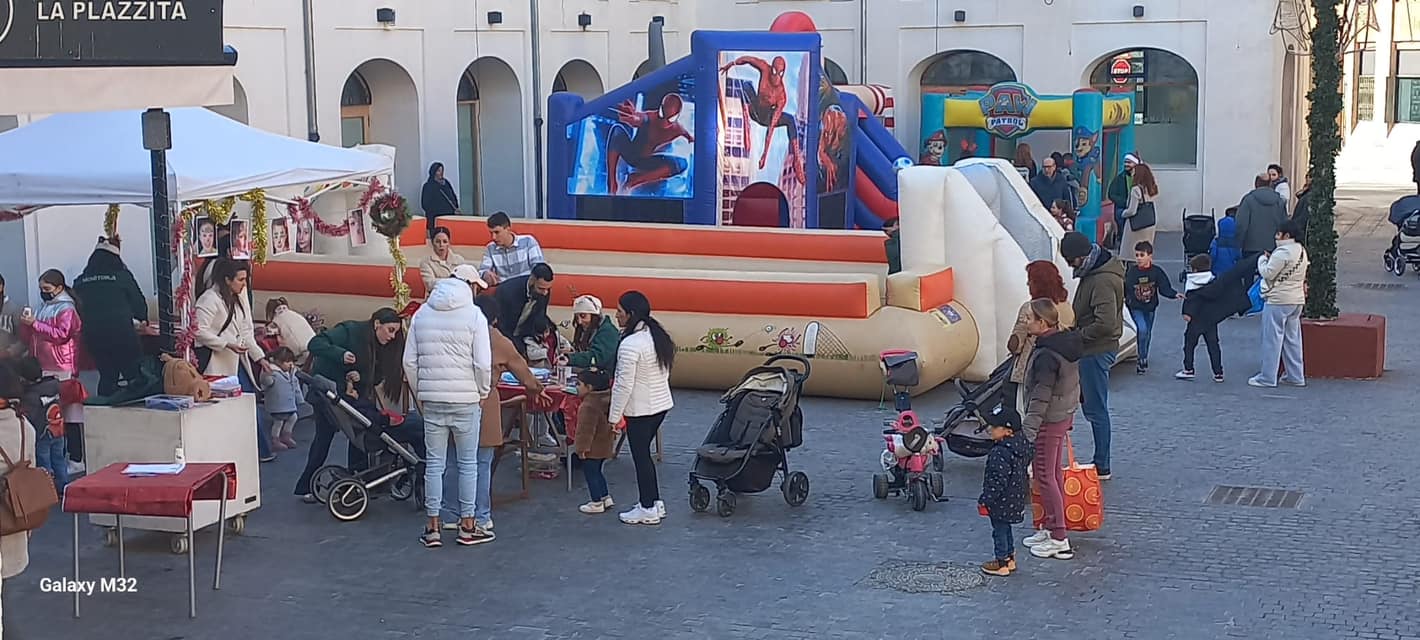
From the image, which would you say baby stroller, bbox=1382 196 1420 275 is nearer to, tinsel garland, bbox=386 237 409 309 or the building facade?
the building facade

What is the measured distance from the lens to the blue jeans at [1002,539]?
9.12 metres

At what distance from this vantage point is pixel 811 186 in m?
20.0

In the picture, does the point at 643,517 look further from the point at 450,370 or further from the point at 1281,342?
the point at 1281,342

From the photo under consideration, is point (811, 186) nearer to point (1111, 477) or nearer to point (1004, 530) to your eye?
point (1111, 477)

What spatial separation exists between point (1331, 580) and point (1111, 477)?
7.93 ft

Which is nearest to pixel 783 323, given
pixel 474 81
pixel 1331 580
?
pixel 1331 580

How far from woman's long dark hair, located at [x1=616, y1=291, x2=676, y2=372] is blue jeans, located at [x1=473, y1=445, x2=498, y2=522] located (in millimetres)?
1024

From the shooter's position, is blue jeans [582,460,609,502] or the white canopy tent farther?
the white canopy tent

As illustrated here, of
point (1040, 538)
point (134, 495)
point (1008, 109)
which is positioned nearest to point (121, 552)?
point (134, 495)

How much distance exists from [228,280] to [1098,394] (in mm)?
5712

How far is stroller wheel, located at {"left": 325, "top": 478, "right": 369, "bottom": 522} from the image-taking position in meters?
10.4

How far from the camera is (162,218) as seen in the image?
10.1 m

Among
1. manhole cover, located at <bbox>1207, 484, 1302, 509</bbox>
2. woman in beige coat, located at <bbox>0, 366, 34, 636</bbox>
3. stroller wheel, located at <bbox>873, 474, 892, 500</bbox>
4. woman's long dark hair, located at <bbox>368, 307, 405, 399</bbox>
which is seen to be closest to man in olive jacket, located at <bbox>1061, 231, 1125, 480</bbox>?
manhole cover, located at <bbox>1207, 484, 1302, 509</bbox>

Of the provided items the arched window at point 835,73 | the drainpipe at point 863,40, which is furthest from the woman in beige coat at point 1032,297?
the arched window at point 835,73
